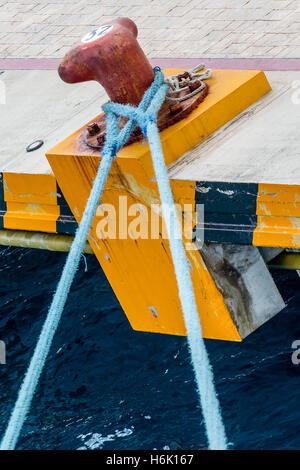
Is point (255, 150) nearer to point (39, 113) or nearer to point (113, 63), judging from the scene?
point (113, 63)

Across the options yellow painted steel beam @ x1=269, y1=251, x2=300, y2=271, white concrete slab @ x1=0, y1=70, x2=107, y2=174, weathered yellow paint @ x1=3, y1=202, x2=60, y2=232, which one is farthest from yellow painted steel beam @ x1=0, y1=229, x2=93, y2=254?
yellow painted steel beam @ x1=269, y1=251, x2=300, y2=271

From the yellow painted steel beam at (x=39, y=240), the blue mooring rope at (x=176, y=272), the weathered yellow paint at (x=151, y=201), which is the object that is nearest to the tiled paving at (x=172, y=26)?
the weathered yellow paint at (x=151, y=201)

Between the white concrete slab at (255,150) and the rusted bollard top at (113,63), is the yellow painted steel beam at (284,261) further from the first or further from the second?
the rusted bollard top at (113,63)

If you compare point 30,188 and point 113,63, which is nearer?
point 113,63

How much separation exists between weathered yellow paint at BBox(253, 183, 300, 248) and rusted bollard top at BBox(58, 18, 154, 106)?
80 cm

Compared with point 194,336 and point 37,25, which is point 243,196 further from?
point 37,25

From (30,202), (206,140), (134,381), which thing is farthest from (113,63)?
(134,381)

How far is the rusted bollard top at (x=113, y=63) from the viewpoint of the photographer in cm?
361

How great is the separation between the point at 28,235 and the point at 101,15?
259 centimetres

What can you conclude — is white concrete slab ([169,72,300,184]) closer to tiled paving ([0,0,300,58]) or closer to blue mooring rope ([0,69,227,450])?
blue mooring rope ([0,69,227,450])

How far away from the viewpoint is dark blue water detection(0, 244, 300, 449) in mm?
3924

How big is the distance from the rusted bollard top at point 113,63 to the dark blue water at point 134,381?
1526mm

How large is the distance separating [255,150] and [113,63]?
2.56 ft

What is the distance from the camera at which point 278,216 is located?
3459mm
